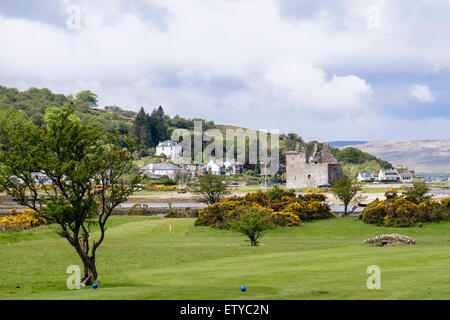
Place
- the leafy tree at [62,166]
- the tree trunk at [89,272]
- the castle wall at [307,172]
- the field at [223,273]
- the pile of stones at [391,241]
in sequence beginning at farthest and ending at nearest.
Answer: the castle wall at [307,172]
the pile of stones at [391,241]
the tree trunk at [89,272]
the leafy tree at [62,166]
the field at [223,273]

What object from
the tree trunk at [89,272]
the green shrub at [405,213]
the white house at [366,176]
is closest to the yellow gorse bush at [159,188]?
the white house at [366,176]

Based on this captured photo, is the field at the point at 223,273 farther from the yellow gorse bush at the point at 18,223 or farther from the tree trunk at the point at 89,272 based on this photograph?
the yellow gorse bush at the point at 18,223

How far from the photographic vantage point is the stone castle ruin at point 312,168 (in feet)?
402

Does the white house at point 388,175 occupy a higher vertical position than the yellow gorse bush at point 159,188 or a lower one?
higher

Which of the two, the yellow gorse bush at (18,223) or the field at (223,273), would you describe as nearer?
the field at (223,273)

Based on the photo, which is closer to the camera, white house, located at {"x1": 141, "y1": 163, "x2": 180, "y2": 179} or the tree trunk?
the tree trunk

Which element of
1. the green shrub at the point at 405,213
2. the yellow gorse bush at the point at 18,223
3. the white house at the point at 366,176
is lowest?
the yellow gorse bush at the point at 18,223

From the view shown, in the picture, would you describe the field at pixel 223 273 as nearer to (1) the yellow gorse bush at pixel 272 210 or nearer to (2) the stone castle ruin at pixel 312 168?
(1) the yellow gorse bush at pixel 272 210

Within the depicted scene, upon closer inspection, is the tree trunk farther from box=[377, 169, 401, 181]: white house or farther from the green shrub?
box=[377, 169, 401, 181]: white house

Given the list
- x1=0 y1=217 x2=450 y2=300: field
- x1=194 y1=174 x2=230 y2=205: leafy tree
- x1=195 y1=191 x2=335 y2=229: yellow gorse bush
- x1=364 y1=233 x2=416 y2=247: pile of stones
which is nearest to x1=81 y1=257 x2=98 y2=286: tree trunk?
x1=0 y1=217 x2=450 y2=300: field

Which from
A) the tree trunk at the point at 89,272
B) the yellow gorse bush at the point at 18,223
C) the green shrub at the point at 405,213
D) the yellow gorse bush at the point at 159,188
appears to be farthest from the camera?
the yellow gorse bush at the point at 159,188

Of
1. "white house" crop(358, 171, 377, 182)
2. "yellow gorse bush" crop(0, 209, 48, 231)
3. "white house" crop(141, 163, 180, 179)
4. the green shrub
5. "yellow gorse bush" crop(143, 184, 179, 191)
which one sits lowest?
"yellow gorse bush" crop(0, 209, 48, 231)

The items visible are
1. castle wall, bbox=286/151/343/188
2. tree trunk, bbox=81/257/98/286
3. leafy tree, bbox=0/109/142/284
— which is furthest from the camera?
castle wall, bbox=286/151/343/188

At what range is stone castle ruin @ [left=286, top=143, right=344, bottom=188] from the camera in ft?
402
